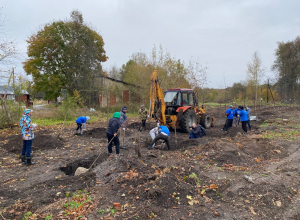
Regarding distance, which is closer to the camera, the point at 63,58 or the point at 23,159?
the point at 23,159

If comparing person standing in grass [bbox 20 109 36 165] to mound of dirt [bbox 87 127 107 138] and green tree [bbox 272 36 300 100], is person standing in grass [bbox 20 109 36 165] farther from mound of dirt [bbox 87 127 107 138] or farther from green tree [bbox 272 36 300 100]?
green tree [bbox 272 36 300 100]

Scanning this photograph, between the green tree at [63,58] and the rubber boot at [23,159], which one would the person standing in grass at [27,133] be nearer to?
the rubber boot at [23,159]

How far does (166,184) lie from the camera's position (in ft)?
14.8

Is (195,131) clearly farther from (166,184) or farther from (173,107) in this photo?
(166,184)

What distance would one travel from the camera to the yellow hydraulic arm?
10.8 metres

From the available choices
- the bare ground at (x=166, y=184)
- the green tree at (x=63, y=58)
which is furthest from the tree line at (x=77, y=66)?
the bare ground at (x=166, y=184)

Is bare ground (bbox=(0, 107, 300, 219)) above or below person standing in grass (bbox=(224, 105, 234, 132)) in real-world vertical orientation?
below

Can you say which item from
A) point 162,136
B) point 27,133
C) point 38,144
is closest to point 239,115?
point 162,136

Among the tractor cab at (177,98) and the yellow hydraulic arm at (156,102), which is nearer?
the yellow hydraulic arm at (156,102)

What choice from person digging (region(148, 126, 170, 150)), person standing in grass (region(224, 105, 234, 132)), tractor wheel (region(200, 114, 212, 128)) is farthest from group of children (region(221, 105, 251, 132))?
person digging (region(148, 126, 170, 150))

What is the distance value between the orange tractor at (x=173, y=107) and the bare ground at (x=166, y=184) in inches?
124

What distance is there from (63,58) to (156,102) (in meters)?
16.9

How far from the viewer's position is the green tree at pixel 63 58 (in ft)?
77.5

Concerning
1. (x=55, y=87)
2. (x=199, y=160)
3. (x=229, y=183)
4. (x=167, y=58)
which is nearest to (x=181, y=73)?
(x=167, y=58)
